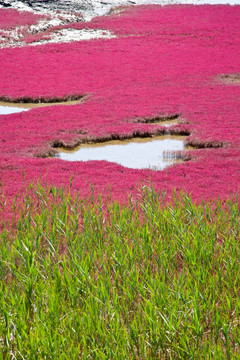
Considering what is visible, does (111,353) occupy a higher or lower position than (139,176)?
higher

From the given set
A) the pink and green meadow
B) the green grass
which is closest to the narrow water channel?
the pink and green meadow

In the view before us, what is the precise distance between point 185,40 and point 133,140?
70.9 feet

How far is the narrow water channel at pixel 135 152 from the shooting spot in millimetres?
12023

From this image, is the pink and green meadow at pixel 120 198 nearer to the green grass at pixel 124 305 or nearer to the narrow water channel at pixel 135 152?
the green grass at pixel 124 305

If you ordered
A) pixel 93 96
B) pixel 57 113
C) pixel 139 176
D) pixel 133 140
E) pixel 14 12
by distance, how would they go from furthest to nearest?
1. pixel 14 12
2. pixel 93 96
3. pixel 57 113
4. pixel 133 140
5. pixel 139 176

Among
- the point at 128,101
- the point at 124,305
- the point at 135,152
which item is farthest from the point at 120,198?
the point at 128,101

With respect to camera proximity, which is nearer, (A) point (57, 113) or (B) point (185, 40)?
(A) point (57, 113)

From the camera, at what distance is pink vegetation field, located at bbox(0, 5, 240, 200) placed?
34.5 feet

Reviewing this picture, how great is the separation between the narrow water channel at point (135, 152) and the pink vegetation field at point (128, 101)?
376 mm

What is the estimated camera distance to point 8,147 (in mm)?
12984

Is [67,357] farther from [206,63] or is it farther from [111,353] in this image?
[206,63]

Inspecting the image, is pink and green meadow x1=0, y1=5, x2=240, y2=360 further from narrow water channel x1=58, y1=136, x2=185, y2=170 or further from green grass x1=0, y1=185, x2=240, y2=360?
narrow water channel x1=58, y1=136, x2=185, y2=170

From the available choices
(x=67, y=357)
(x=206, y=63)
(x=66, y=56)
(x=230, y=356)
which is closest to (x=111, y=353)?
(x=67, y=357)

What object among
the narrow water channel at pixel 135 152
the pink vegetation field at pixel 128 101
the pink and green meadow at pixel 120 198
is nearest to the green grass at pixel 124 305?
the pink and green meadow at pixel 120 198
